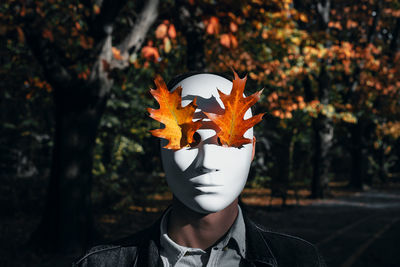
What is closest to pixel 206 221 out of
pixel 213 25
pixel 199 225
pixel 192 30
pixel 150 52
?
pixel 199 225

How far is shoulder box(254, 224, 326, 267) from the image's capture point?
5.14 ft

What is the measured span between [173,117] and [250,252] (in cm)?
60

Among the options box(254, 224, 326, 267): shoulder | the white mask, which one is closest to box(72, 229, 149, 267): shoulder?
the white mask

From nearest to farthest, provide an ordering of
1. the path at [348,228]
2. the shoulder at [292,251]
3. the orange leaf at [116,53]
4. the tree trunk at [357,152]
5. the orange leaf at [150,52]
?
the shoulder at [292,251]
the orange leaf at [150,52]
the orange leaf at [116,53]
the path at [348,228]
the tree trunk at [357,152]

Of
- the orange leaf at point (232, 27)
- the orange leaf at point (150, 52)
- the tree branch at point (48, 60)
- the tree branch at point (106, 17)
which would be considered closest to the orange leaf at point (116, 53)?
the tree branch at point (106, 17)

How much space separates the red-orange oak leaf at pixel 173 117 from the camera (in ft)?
4.30

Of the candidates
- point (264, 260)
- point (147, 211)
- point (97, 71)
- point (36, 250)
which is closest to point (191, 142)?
point (264, 260)

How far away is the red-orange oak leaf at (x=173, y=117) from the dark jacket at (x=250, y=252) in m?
0.46

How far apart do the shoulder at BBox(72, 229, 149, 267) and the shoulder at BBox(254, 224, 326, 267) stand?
20.0 inches

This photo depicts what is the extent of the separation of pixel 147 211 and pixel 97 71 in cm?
766

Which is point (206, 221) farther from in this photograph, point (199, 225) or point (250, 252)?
point (250, 252)

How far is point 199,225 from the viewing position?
4.82 feet

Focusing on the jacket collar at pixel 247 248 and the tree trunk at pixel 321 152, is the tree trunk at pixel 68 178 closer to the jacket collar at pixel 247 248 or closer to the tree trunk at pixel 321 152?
the jacket collar at pixel 247 248

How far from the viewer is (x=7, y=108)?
20.1m
